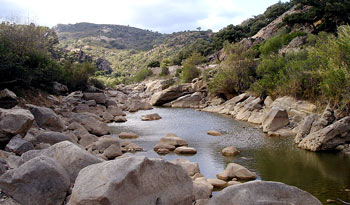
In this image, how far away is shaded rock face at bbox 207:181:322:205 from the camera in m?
7.38

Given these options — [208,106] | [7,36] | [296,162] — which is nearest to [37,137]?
[296,162]

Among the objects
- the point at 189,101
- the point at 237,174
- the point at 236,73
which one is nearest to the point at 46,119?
the point at 237,174

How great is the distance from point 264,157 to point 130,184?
1217 centimetres

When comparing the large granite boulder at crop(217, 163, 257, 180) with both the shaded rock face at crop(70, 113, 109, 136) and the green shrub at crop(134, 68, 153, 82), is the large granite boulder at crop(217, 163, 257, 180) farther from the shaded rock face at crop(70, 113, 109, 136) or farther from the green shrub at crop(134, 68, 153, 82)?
the green shrub at crop(134, 68, 153, 82)

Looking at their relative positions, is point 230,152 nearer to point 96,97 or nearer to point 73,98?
point 73,98

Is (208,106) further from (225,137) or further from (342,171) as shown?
(342,171)

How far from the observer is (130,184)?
7.04m

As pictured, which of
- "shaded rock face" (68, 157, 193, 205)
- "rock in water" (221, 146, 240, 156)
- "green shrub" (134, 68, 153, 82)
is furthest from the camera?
"green shrub" (134, 68, 153, 82)

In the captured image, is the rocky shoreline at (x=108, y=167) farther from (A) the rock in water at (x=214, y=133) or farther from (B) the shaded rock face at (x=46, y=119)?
(A) the rock in water at (x=214, y=133)

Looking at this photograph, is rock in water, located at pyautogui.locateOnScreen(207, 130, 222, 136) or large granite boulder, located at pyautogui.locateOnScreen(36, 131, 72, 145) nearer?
large granite boulder, located at pyautogui.locateOnScreen(36, 131, 72, 145)

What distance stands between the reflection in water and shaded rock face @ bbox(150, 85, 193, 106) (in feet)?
68.2

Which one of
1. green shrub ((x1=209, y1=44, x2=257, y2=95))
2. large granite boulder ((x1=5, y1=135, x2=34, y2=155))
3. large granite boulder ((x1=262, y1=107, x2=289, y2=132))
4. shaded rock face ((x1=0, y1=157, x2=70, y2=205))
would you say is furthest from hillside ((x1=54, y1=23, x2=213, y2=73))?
shaded rock face ((x1=0, y1=157, x2=70, y2=205))

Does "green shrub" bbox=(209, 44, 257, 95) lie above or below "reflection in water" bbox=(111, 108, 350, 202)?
above

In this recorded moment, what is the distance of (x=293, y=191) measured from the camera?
25.3ft
